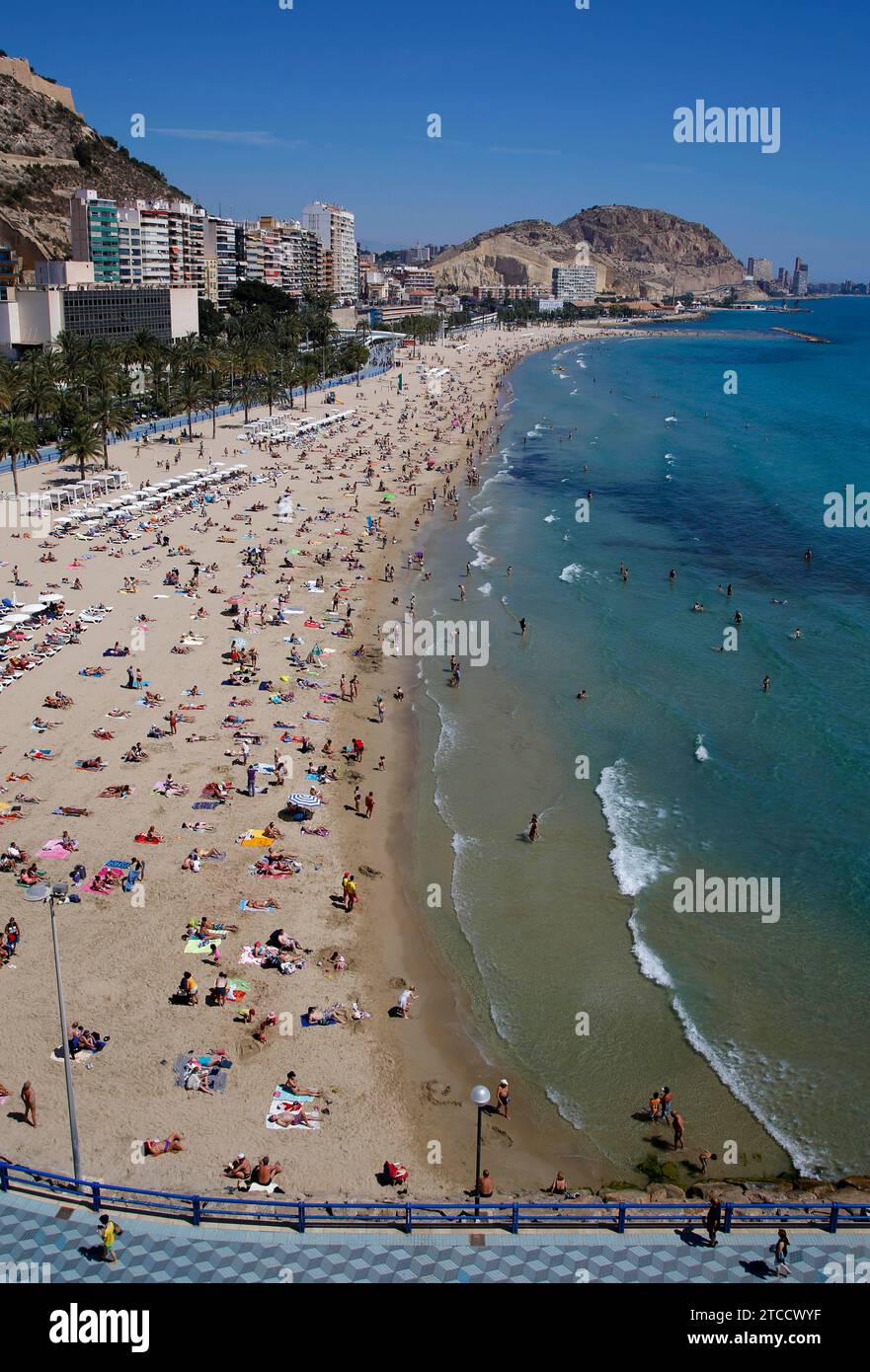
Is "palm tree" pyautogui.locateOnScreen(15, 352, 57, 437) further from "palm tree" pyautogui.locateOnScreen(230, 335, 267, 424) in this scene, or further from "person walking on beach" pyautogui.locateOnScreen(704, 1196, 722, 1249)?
"person walking on beach" pyautogui.locateOnScreen(704, 1196, 722, 1249)

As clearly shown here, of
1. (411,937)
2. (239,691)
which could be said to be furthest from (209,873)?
(239,691)

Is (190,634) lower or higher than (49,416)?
lower

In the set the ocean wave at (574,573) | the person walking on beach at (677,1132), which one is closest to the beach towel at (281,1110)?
the person walking on beach at (677,1132)

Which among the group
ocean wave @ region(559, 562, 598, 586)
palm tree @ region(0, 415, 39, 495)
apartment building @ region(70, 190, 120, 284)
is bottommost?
ocean wave @ region(559, 562, 598, 586)

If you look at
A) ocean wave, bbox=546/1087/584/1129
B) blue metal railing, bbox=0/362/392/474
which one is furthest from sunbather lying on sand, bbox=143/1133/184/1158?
blue metal railing, bbox=0/362/392/474

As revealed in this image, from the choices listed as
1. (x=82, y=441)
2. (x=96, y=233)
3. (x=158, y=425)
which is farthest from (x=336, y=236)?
(x=82, y=441)

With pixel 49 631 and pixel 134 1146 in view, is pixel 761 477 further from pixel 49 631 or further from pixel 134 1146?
pixel 134 1146

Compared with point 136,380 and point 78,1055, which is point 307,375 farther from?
point 78,1055
